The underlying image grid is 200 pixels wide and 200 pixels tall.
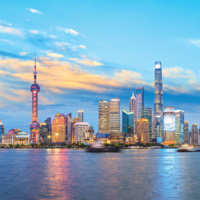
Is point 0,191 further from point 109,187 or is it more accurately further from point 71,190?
point 109,187

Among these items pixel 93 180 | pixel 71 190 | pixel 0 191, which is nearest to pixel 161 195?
pixel 71 190

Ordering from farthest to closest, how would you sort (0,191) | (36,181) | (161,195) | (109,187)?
1. (36,181)
2. (109,187)
3. (0,191)
4. (161,195)

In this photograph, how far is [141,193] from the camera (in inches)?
2048

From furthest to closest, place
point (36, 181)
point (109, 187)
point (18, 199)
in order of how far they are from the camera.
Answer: point (36, 181)
point (109, 187)
point (18, 199)

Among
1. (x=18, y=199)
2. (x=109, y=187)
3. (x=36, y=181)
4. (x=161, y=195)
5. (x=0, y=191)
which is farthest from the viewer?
(x=36, y=181)

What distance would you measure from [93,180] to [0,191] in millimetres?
20920

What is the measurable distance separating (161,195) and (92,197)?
10.7m

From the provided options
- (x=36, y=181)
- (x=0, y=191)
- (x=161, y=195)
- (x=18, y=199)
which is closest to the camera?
(x=18, y=199)

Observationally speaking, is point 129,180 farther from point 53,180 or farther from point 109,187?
point 53,180

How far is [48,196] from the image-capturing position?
49219 millimetres

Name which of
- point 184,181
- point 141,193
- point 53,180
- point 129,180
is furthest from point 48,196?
point 184,181

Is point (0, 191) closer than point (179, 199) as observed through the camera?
No

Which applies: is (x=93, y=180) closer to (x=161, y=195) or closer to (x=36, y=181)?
(x=36, y=181)

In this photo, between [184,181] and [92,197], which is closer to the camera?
[92,197]
